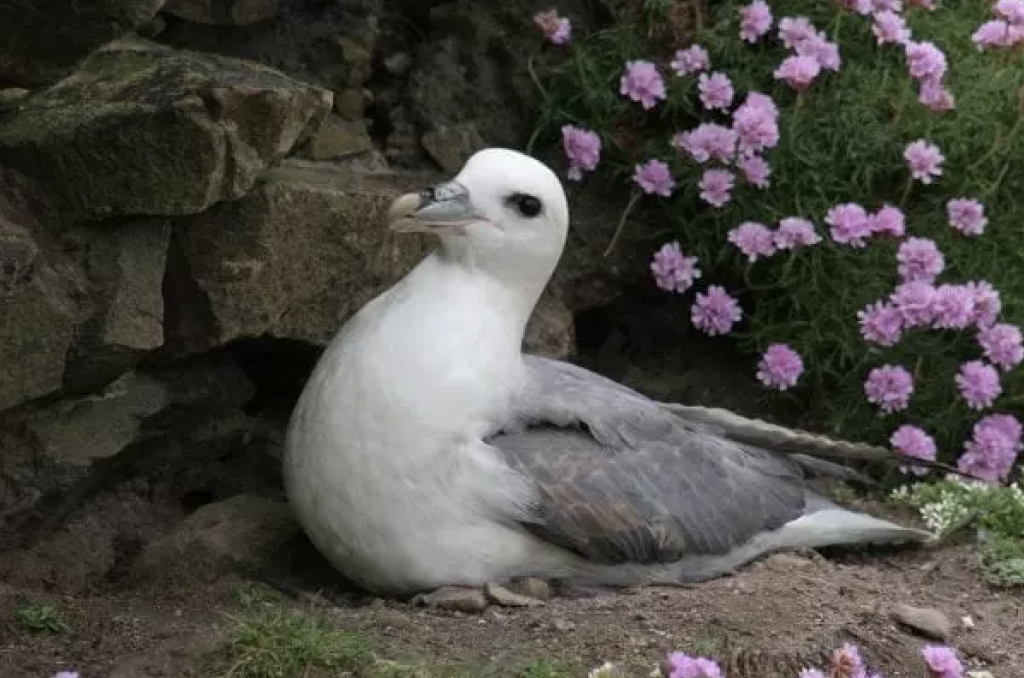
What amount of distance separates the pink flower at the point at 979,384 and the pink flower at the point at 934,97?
2.38ft

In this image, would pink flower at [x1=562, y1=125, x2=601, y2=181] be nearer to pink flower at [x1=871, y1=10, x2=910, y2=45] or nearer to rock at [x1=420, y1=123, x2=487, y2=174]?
rock at [x1=420, y1=123, x2=487, y2=174]

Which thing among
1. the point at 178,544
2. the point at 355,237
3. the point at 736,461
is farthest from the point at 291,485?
the point at 736,461

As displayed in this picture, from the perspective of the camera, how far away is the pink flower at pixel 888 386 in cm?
514

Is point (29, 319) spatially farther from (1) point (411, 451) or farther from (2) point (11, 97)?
(1) point (411, 451)

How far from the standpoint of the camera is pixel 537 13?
17.6ft

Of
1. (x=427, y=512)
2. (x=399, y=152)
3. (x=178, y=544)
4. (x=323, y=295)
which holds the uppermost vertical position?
(x=399, y=152)

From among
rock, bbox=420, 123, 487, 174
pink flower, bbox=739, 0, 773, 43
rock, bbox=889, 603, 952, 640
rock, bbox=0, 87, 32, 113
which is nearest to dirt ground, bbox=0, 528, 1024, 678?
rock, bbox=889, 603, 952, 640

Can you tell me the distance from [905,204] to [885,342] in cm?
47

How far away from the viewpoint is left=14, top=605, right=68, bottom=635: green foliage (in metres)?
3.72

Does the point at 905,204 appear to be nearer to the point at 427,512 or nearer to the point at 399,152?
the point at 399,152

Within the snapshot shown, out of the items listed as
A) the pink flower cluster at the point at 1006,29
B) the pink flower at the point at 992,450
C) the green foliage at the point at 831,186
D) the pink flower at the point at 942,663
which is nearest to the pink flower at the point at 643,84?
the green foliage at the point at 831,186

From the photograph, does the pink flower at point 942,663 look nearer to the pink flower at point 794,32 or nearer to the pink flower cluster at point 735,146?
the pink flower cluster at point 735,146

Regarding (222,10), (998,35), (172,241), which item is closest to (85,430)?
(172,241)

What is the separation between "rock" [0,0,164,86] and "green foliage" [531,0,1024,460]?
194 cm
